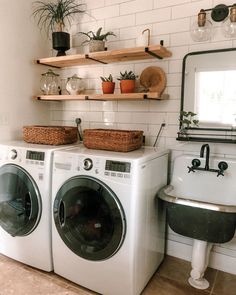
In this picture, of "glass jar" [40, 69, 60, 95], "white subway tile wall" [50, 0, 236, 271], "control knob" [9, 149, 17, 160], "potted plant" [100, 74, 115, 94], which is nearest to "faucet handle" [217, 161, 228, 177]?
"white subway tile wall" [50, 0, 236, 271]

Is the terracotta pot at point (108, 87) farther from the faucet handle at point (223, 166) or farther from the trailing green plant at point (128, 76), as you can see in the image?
the faucet handle at point (223, 166)

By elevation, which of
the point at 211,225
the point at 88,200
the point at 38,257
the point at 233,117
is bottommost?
the point at 38,257

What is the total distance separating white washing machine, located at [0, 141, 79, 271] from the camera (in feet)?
6.01

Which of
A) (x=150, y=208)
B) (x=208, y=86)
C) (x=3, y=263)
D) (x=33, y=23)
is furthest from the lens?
(x=33, y=23)

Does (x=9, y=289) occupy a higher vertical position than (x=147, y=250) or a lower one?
lower

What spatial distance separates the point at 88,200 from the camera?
5.42ft

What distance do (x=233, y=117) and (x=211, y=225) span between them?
0.78 metres

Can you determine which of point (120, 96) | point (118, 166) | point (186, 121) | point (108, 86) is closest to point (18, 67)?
point (108, 86)

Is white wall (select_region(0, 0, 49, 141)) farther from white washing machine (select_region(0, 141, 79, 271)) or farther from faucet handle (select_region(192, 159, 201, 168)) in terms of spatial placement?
faucet handle (select_region(192, 159, 201, 168))

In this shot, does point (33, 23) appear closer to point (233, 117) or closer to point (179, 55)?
point (179, 55)

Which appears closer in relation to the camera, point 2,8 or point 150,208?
point 150,208

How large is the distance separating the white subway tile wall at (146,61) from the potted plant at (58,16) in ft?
0.41

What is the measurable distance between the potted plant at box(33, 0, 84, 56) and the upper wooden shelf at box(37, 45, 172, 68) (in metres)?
0.13

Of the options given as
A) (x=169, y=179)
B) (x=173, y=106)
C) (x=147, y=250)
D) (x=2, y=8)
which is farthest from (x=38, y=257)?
(x=2, y=8)
